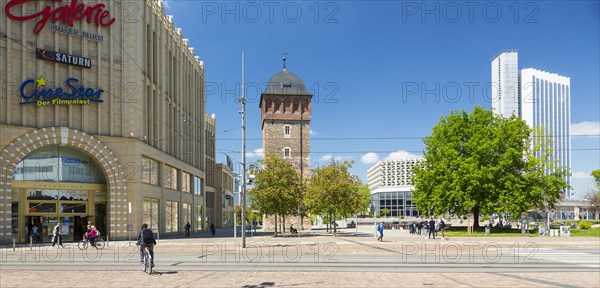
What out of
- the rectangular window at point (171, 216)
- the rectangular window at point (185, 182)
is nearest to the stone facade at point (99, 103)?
the rectangular window at point (171, 216)

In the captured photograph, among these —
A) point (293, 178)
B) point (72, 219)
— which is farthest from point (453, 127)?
point (72, 219)

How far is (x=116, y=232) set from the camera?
40781mm

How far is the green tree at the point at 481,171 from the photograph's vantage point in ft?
163

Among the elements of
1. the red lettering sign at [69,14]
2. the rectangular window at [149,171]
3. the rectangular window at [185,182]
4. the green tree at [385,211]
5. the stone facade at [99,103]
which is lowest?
the green tree at [385,211]

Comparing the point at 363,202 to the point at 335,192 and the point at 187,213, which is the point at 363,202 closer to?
the point at 335,192

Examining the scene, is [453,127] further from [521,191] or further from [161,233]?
[161,233]

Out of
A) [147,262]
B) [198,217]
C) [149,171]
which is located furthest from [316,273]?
[198,217]

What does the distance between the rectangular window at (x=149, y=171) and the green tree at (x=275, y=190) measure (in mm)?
9337

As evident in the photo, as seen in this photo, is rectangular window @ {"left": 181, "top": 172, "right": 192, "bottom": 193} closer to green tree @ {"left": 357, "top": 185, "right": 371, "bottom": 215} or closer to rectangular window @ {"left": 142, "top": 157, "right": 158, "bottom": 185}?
rectangular window @ {"left": 142, "top": 157, "right": 158, "bottom": 185}

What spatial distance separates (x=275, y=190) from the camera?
162ft

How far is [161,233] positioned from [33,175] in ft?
45.3

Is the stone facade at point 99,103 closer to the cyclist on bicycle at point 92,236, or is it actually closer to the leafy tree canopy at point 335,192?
the cyclist on bicycle at point 92,236

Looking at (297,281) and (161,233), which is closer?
(297,281)

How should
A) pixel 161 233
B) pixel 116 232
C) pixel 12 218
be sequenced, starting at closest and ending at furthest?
1. pixel 12 218
2. pixel 116 232
3. pixel 161 233
